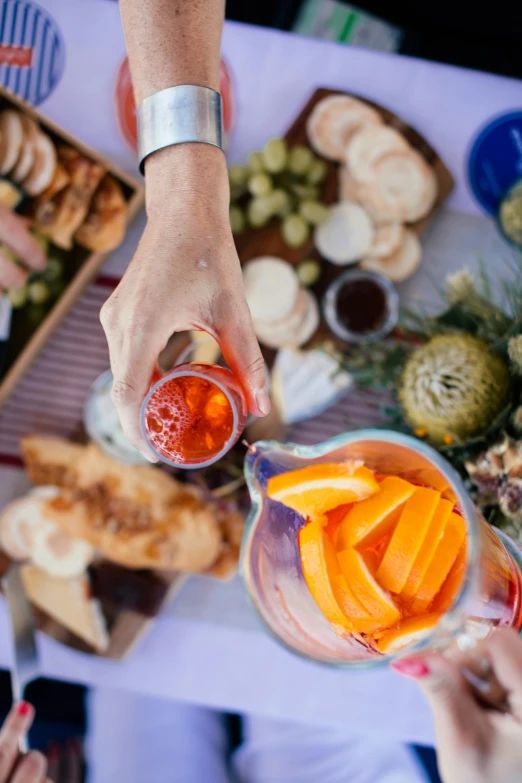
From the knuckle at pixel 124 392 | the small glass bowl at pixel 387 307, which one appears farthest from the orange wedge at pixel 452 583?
the small glass bowl at pixel 387 307

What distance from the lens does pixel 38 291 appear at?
3.55ft

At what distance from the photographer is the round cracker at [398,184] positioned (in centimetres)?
105

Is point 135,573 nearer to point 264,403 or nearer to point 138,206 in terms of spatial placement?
point 264,403

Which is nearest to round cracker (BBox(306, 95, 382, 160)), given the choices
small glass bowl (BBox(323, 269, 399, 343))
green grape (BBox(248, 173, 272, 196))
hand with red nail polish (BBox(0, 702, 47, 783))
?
green grape (BBox(248, 173, 272, 196))

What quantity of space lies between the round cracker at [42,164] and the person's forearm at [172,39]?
0.98 feet

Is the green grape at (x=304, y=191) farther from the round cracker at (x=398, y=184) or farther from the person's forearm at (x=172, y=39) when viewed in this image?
the person's forearm at (x=172, y=39)

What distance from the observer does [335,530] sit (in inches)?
26.0

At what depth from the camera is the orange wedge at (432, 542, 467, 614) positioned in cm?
60

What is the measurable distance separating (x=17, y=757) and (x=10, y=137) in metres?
1.09

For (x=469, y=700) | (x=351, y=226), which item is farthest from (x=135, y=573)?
(x=351, y=226)

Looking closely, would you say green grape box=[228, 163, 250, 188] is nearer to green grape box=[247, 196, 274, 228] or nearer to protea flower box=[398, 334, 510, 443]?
green grape box=[247, 196, 274, 228]

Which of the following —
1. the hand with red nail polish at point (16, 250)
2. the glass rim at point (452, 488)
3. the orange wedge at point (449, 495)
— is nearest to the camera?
the glass rim at point (452, 488)

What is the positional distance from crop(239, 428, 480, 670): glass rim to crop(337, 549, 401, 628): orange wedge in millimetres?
47

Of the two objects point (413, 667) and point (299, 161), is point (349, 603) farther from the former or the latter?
point (299, 161)
